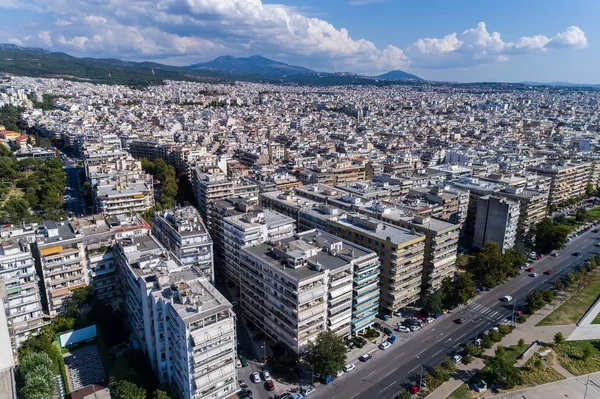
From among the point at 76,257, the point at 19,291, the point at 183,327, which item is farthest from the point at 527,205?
the point at 19,291

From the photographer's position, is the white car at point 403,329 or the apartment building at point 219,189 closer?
the white car at point 403,329

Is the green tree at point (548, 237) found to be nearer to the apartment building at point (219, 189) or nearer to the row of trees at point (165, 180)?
the apartment building at point (219, 189)

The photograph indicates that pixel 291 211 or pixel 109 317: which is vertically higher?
pixel 291 211

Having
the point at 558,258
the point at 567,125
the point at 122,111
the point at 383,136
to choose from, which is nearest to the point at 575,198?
the point at 558,258

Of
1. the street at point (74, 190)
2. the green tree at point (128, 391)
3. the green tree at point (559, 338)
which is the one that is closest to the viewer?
the green tree at point (128, 391)

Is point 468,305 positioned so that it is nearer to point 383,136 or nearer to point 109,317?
point 109,317

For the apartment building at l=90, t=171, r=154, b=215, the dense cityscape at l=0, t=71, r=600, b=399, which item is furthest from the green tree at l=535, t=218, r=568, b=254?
the apartment building at l=90, t=171, r=154, b=215

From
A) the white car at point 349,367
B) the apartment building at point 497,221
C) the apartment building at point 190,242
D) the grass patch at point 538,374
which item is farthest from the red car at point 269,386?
the apartment building at point 497,221
